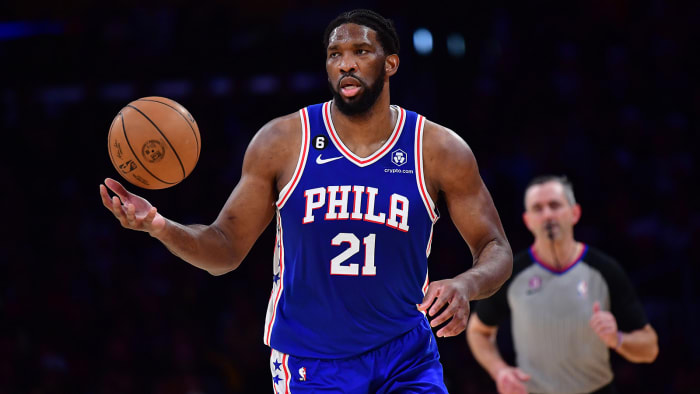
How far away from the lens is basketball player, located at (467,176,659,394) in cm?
539

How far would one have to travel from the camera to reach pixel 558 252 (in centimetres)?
568

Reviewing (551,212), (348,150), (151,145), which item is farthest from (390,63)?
(551,212)

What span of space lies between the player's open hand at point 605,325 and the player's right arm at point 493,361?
547mm

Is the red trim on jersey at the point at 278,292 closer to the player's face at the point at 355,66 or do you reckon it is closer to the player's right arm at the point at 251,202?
the player's right arm at the point at 251,202

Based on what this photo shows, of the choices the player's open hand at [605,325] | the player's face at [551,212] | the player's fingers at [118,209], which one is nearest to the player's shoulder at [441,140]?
the player's fingers at [118,209]

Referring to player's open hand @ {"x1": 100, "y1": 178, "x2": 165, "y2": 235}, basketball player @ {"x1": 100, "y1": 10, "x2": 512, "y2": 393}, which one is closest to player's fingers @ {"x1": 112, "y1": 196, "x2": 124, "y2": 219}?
player's open hand @ {"x1": 100, "y1": 178, "x2": 165, "y2": 235}

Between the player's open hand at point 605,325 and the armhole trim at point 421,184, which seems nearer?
the armhole trim at point 421,184

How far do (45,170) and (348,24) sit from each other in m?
7.33

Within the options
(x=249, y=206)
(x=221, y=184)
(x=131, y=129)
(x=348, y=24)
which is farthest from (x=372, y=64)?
(x=221, y=184)

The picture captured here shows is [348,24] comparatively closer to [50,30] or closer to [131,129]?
[131,129]

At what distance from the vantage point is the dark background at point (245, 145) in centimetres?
816

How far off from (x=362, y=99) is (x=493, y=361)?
2.68 metres

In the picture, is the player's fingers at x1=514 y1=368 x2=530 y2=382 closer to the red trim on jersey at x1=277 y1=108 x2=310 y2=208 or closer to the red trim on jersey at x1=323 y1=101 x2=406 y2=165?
the red trim on jersey at x1=323 y1=101 x2=406 y2=165

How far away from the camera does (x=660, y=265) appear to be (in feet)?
26.2
